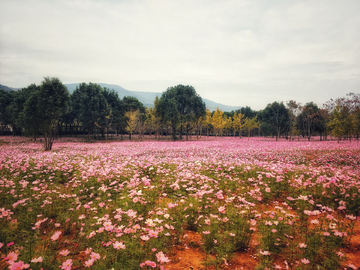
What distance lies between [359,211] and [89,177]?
8.87m

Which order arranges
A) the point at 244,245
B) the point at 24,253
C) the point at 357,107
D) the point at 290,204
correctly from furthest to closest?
1. the point at 357,107
2. the point at 290,204
3. the point at 244,245
4. the point at 24,253

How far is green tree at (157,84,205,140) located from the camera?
3894 centimetres

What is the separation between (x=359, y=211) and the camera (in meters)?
4.73

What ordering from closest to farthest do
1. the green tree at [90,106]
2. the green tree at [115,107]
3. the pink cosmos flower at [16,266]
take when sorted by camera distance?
the pink cosmos flower at [16,266] < the green tree at [90,106] < the green tree at [115,107]

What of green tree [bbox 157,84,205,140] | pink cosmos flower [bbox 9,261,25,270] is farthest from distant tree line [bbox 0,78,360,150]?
pink cosmos flower [bbox 9,261,25,270]

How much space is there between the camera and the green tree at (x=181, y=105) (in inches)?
1533

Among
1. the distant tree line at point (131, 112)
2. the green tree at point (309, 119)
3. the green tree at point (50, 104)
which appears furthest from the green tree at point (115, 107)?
the green tree at point (309, 119)

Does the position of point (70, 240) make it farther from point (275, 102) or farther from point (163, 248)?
point (275, 102)

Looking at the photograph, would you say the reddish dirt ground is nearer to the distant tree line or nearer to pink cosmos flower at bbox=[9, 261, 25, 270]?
Answer: pink cosmos flower at bbox=[9, 261, 25, 270]

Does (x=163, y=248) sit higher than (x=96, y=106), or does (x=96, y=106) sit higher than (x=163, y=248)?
(x=96, y=106)

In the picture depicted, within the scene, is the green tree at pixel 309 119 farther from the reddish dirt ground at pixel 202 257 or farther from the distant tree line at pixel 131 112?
the reddish dirt ground at pixel 202 257

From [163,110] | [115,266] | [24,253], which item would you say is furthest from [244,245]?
[163,110]

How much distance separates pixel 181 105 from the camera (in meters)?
42.9

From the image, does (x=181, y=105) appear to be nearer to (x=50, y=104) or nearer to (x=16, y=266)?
(x=50, y=104)
